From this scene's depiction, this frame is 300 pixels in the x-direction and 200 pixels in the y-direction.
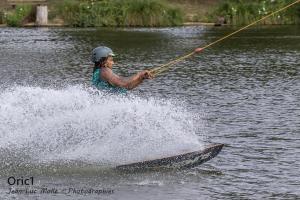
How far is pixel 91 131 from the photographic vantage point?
61.4ft

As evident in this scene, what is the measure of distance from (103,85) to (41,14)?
5775cm

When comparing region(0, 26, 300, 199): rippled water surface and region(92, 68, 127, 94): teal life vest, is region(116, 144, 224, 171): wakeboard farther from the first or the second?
region(92, 68, 127, 94): teal life vest

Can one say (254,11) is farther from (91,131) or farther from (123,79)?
(123,79)

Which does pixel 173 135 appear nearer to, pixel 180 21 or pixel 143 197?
pixel 143 197

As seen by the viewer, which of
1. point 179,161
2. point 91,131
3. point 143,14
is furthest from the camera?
point 143,14

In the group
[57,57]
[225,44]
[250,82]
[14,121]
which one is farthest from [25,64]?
[14,121]

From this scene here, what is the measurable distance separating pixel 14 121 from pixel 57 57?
2719cm

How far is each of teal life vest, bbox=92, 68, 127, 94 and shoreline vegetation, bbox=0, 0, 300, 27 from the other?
53.8 meters

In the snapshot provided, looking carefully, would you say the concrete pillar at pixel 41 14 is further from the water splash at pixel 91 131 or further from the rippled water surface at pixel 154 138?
the water splash at pixel 91 131

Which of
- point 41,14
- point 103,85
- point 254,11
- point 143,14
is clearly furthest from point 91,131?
point 41,14

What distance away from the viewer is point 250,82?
3469 cm

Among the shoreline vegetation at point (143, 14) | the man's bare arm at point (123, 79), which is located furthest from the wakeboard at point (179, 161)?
the shoreline vegetation at point (143, 14)

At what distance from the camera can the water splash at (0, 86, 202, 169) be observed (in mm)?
18516

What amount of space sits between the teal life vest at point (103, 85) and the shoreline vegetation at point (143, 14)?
53768mm
